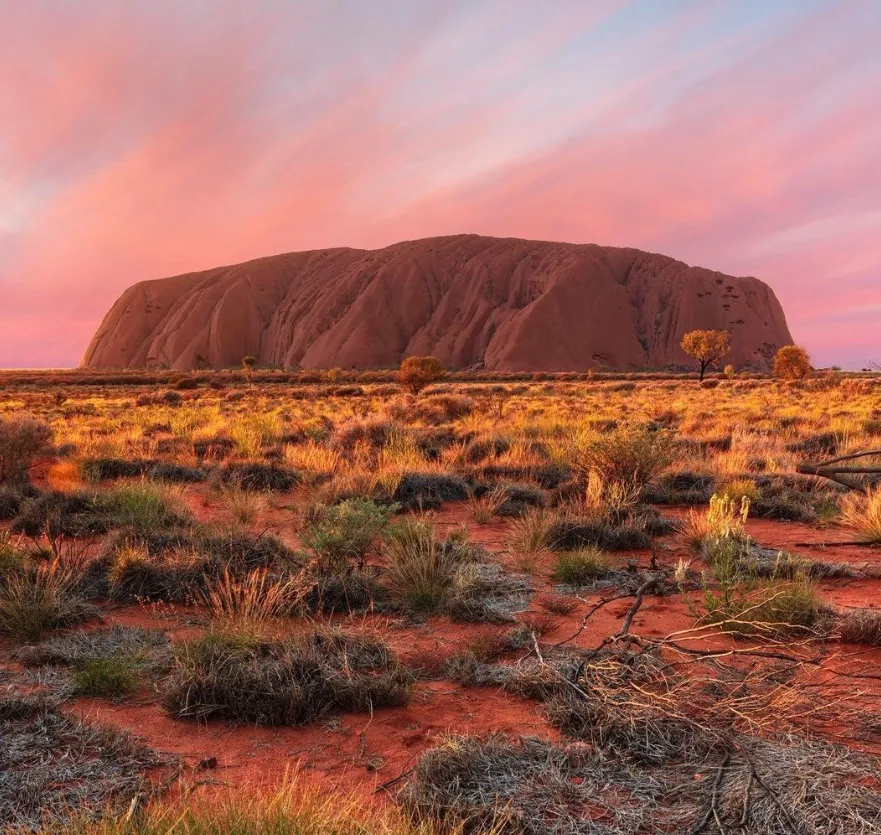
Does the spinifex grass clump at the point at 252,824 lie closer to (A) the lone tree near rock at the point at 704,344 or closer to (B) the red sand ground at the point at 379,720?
(B) the red sand ground at the point at 379,720

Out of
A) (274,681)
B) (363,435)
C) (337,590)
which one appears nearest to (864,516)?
(337,590)

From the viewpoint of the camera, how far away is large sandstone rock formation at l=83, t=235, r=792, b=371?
97.6m

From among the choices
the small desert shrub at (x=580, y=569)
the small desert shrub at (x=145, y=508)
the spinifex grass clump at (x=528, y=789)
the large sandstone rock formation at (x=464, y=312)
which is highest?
the large sandstone rock formation at (x=464, y=312)

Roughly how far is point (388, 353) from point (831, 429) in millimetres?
88637

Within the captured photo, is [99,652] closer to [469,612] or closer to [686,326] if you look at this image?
[469,612]

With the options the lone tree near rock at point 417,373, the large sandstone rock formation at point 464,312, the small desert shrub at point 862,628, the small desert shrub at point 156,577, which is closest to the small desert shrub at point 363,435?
the small desert shrub at point 156,577

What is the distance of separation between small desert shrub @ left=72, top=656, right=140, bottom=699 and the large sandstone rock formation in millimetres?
88463

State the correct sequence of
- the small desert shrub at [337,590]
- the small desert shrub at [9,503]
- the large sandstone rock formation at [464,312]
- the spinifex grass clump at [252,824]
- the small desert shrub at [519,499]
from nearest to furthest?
the spinifex grass clump at [252,824], the small desert shrub at [337,590], the small desert shrub at [9,503], the small desert shrub at [519,499], the large sandstone rock formation at [464,312]

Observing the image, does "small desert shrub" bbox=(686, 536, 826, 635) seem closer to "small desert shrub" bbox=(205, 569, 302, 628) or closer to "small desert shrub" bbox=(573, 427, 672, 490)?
"small desert shrub" bbox=(205, 569, 302, 628)

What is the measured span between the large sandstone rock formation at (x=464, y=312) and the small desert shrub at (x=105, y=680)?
3483 inches

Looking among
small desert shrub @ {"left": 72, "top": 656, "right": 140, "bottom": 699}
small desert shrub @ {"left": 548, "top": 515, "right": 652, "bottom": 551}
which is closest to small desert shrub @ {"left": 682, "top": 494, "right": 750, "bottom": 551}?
small desert shrub @ {"left": 548, "top": 515, "right": 652, "bottom": 551}

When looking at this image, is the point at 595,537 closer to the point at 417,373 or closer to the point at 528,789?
the point at 528,789

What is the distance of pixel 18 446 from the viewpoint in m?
10.5

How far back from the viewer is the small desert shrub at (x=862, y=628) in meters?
4.32
